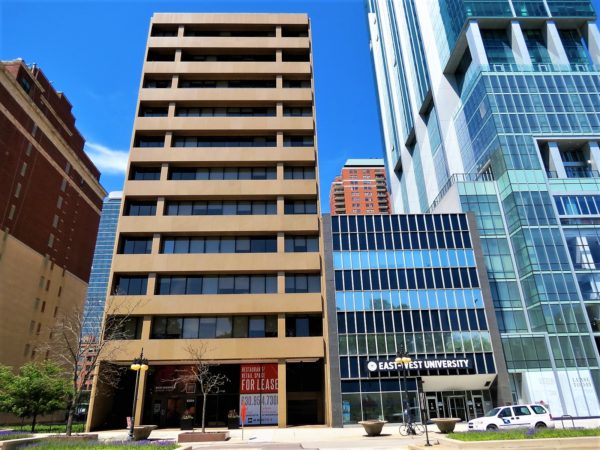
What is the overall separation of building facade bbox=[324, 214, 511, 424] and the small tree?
1005 inches

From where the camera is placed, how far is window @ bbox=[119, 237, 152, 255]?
42.5 metres

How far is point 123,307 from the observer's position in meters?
38.5

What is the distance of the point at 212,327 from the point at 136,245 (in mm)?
12167

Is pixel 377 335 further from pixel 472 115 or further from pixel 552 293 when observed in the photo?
pixel 472 115

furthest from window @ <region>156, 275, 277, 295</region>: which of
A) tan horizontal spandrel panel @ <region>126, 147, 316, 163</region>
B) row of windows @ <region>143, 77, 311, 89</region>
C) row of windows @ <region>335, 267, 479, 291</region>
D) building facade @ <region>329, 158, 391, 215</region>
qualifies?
building facade @ <region>329, 158, 391, 215</region>

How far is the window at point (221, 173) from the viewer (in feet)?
153

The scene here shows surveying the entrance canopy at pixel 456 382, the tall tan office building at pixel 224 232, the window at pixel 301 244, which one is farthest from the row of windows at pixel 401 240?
the entrance canopy at pixel 456 382

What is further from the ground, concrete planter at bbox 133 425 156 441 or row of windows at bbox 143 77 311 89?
row of windows at bbox 143 77 311 89

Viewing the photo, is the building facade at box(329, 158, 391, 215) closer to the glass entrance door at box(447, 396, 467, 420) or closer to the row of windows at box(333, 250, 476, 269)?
the row of windows at box(333, 250, 476, 269)

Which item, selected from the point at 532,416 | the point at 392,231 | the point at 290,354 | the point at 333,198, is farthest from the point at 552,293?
the point at 333,198

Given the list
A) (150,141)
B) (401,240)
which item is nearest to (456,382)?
(401,240)

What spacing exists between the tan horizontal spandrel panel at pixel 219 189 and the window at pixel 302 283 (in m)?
9.03

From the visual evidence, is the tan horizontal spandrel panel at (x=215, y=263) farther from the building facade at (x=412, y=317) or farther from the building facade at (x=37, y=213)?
the building facade at (x=37, y=213)

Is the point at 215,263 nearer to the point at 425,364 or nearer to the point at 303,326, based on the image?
the point at 303,326
